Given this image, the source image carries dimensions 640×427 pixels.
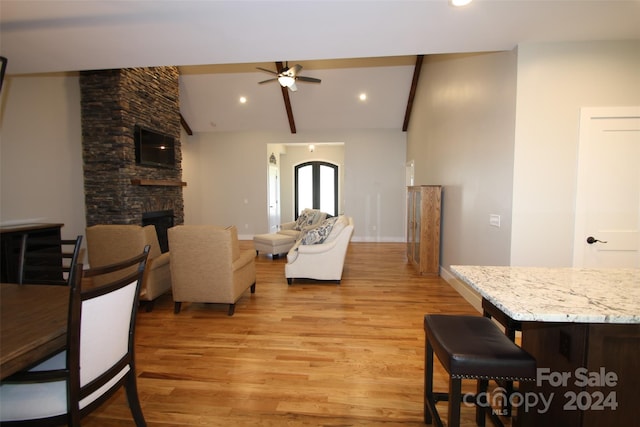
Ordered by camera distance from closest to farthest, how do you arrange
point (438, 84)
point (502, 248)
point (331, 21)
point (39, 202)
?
point (331, 21) < point (502, 248) < point (39, 202) < point (438, 84)

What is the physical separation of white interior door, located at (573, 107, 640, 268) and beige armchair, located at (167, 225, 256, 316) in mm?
3378

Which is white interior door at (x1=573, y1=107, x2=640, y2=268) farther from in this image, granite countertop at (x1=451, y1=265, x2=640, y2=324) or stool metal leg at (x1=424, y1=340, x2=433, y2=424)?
stool metal leg at (x1=424, y1=340, x2=433, y2=424)

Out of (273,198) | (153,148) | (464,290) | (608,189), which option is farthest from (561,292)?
(273,198)

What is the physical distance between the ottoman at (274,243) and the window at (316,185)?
4560 mm

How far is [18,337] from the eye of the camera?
1.16 meters

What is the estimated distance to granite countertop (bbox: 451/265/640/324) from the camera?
1051mm

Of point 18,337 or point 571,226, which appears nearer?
point 18,337

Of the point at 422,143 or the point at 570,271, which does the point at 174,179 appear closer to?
the point at 422,143

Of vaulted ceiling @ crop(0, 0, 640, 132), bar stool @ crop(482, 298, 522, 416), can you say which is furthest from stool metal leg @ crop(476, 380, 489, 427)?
vaulted ceiling @ crop(0, 0, 640, 132)

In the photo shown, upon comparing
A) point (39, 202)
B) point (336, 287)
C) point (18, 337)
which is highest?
point (39, 202)

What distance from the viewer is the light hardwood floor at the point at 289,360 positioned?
72.2 inches

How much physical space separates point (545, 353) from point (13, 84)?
606 centimetres

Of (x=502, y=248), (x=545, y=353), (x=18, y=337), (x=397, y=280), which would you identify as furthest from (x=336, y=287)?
(x=18, y=337)

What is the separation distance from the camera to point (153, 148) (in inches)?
213
